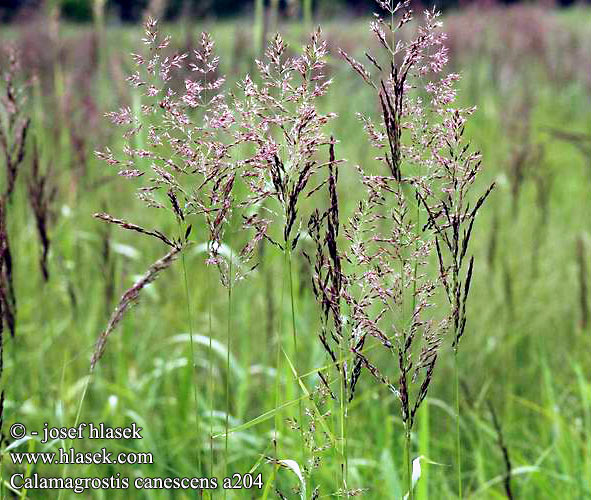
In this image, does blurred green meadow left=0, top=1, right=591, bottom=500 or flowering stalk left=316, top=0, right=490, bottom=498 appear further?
blurred green meadow left=0, top=1, right=591, bottom=500

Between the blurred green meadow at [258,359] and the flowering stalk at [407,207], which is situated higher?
the flowering stalk at [407,207]

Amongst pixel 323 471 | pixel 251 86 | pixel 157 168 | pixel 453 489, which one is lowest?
pixel 453 489

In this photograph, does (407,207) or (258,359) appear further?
(258,359)

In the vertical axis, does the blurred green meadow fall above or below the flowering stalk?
below

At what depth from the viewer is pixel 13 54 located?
1.69 meters

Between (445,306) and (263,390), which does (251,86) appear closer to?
(263,390)

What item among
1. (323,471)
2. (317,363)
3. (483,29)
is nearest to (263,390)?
(317,363)

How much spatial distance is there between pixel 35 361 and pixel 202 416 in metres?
0.69

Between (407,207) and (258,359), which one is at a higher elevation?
(407,207)

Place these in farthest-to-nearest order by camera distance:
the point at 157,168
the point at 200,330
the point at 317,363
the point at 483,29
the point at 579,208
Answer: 1. the point at 483,29
2. the point at 579,208
3. the point at 200,330
4. the point at 317,363
5. the point at 157,168

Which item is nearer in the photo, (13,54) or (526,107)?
(13,54)

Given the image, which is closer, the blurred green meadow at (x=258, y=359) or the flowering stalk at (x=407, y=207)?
the flowering stalk at (x=407, y=207)

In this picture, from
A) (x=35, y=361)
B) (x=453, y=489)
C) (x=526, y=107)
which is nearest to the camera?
(x=453, y=489)

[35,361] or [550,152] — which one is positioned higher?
[550,152]
